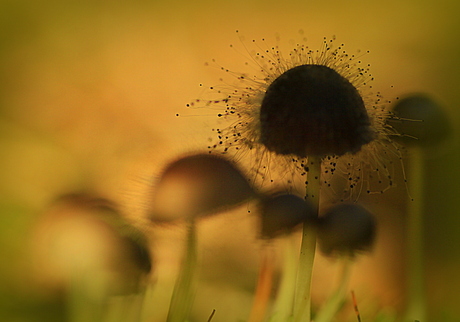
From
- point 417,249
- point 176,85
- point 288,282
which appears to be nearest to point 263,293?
point 288,282

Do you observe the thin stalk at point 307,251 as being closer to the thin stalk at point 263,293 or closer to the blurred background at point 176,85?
the thin stalk at point 263,293

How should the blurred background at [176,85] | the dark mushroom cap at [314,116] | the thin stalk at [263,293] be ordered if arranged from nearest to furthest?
the dark mushroom cap at [314,116] → the thin stalk at [263,293] → the blurred background at [176,85]

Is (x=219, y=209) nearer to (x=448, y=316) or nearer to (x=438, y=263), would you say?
(x=448, y=316)

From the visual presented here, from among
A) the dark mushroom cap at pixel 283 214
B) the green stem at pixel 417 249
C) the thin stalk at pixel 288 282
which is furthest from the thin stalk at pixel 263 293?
the green stem at pixel 417 249

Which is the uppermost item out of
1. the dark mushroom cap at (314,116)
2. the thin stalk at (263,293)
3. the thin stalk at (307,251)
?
the dark mushroom cap at (314,116)

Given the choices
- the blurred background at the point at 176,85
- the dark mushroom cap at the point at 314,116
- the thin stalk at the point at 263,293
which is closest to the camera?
the dark mushroom cap at the point at 314,116

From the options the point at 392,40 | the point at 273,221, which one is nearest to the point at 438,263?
the point at 392,40
